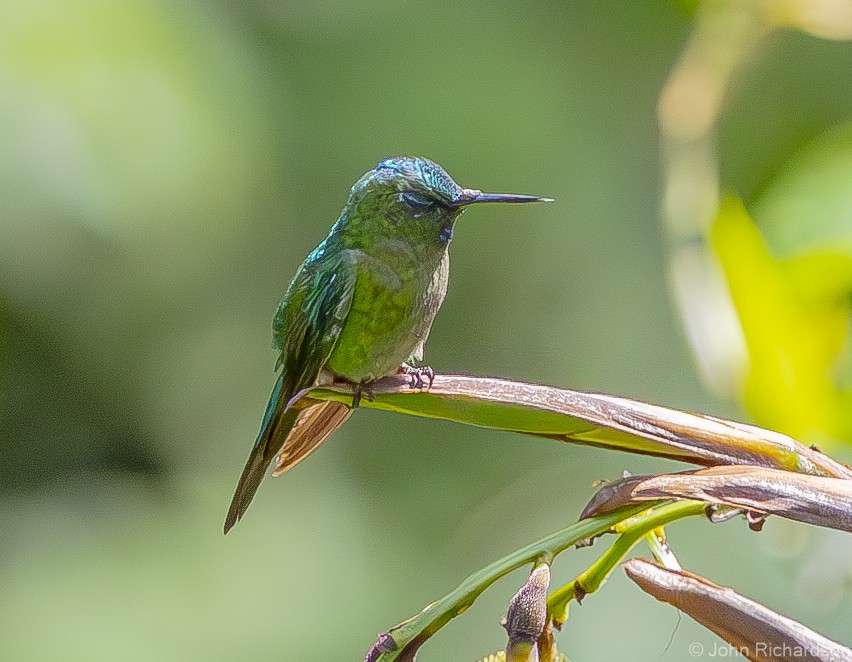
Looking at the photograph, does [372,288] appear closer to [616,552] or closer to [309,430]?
[309,430]

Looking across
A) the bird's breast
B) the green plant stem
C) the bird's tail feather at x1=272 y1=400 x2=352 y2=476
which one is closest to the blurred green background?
the bird's breast

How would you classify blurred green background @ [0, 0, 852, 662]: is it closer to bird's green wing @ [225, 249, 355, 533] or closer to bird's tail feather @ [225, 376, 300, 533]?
bird's green wing @ [225, 249, 355, 533]

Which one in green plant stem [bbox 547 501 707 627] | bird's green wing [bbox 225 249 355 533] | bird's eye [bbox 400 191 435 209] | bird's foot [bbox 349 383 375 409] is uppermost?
bird's eye [bbox 400 191 435 209]

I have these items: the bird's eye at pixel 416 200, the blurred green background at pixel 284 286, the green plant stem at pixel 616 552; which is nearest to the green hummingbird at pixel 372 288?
the bird's eye at pixel 416 200

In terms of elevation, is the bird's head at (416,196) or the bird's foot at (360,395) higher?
the bird's head at (416,196)

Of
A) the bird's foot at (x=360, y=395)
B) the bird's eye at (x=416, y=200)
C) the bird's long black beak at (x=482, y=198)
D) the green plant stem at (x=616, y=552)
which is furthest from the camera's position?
the bird's eye at (x=416, y=200)

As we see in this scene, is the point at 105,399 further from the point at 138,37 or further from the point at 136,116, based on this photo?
the point at 138,37

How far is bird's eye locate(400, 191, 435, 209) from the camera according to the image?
1.09 metres

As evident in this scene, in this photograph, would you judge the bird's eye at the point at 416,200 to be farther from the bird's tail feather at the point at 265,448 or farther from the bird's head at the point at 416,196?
the bird's tail feather at the point at 265,448

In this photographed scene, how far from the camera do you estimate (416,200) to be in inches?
43.2

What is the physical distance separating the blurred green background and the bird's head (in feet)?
4.18

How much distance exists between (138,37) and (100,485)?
1.16 meters

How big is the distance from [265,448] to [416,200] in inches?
12.3

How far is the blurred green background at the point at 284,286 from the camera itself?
8.23ft
